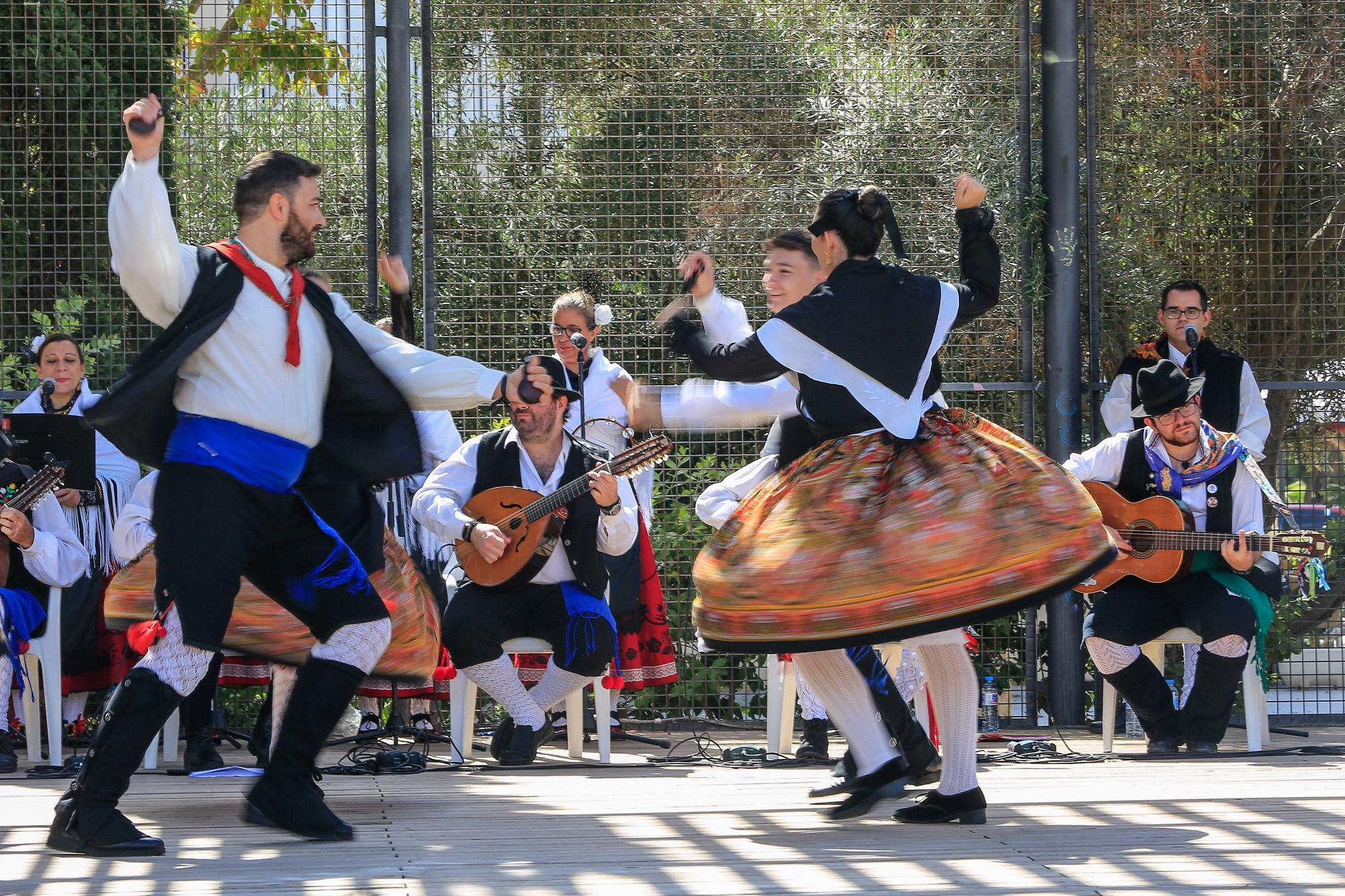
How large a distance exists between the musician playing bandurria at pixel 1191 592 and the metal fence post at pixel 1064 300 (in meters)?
0.96

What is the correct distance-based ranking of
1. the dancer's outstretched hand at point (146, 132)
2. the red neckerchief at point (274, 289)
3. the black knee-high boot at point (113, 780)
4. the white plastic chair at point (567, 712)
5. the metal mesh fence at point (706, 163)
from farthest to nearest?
the metal mesh fence at point (706, 163), the white plastic chair at point (567, 712), the red neckerchief at point (274, 289), the black knee-high boot at point (113, 780), the dancer's outstretched hand at point (146, 132)

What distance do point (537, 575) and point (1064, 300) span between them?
2863mm

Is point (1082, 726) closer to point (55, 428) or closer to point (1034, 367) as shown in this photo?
point (1034, 367)

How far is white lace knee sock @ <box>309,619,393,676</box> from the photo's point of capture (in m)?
3.99

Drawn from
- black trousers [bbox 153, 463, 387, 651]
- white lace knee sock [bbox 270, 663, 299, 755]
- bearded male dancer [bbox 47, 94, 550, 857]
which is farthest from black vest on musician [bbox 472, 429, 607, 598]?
black trousers [bbox 153, 463, 387, 651]

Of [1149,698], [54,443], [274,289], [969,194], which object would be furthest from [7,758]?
[1149,698]

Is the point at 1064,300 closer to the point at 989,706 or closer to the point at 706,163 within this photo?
the point at 706,163

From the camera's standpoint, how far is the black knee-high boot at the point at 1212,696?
236 inches

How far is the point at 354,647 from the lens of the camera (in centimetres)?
402

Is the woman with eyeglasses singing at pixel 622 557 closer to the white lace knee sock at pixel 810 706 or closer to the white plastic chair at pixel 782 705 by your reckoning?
the white plastic chair at pixel 782 705

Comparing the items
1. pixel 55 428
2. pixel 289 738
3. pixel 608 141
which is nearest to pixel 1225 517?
pixel 608 141

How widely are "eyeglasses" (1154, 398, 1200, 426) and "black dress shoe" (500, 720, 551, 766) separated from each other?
2.70 m

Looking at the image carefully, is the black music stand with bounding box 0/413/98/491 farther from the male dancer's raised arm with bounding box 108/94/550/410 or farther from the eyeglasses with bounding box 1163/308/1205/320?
the eyeglasses with bounding box 1163/308/1205/320

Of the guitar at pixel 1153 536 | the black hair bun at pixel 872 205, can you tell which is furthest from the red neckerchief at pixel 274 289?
the guitar at pixel 1153 536
